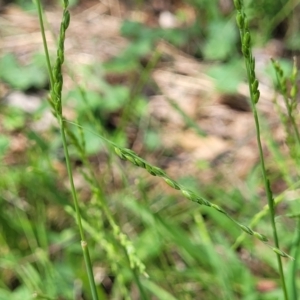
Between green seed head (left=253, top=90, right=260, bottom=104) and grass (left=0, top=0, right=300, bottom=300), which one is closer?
green seed head (left=253, top=90, right=260, bottom=104)

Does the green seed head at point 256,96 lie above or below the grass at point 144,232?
above

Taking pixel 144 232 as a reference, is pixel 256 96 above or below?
above

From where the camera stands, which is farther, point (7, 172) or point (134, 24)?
point (134, 24)

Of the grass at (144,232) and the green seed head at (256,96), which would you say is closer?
the green seed head at (256,96)

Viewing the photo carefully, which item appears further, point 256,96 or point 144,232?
point 144,232

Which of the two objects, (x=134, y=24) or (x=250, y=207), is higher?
(x=134, y=24)

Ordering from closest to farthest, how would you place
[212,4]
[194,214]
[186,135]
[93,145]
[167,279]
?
[167,279]
[194,214]
[93,145]
[186,135]
[212,4]

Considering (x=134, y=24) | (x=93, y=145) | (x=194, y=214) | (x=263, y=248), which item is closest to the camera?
(x=263, y=248)

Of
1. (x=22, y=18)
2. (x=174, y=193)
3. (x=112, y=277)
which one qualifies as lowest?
(x=112, y=277)

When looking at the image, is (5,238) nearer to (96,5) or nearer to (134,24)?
(134,24)

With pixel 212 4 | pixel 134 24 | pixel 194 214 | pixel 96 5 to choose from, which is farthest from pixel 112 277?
pixel 96 5

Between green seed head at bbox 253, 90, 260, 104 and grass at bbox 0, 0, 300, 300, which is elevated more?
green seed head at bbox 253, 90, 260, 104
